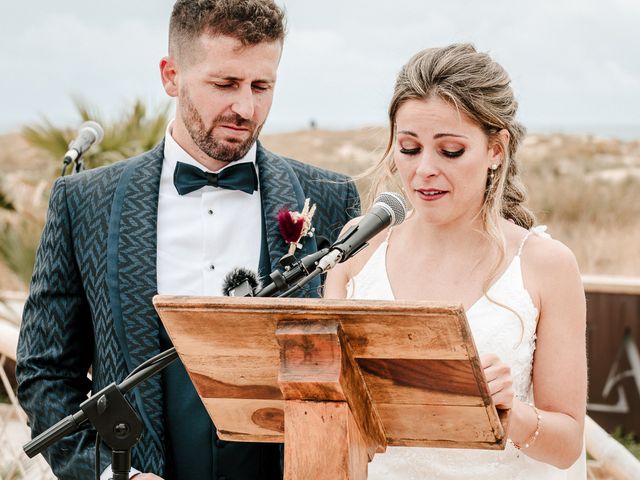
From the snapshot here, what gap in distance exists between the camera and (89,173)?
9.71 feet

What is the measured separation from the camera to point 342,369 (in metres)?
1.72

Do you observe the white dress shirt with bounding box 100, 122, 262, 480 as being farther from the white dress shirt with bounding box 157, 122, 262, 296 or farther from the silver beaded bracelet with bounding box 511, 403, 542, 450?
the silver beaded bracelet with bounding box 511, 403, 542, 450

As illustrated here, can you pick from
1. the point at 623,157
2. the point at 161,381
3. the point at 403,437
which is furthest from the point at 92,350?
the point at 623,157

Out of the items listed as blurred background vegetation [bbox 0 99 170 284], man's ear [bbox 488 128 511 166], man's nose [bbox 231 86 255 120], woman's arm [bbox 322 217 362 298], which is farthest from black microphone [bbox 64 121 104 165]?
blurred background vegetation [bbox 0 99 170 284]

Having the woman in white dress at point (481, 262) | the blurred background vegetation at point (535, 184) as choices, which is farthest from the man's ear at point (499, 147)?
the blurred background vegetation at point (535, 184)

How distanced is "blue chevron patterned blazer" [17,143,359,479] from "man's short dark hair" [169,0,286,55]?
0.45 meters

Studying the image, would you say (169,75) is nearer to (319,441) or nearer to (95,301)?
(95,301)

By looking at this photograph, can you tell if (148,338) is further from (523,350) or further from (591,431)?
(591,431)

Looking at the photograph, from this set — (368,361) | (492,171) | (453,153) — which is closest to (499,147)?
(492,171)

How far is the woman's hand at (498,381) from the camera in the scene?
1.92m

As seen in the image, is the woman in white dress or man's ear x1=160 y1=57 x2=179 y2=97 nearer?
the woman in white dress

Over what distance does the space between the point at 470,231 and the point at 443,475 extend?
732 mm

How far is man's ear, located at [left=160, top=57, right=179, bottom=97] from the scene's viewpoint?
307 centimetres

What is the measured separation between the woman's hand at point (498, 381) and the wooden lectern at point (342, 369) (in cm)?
5
